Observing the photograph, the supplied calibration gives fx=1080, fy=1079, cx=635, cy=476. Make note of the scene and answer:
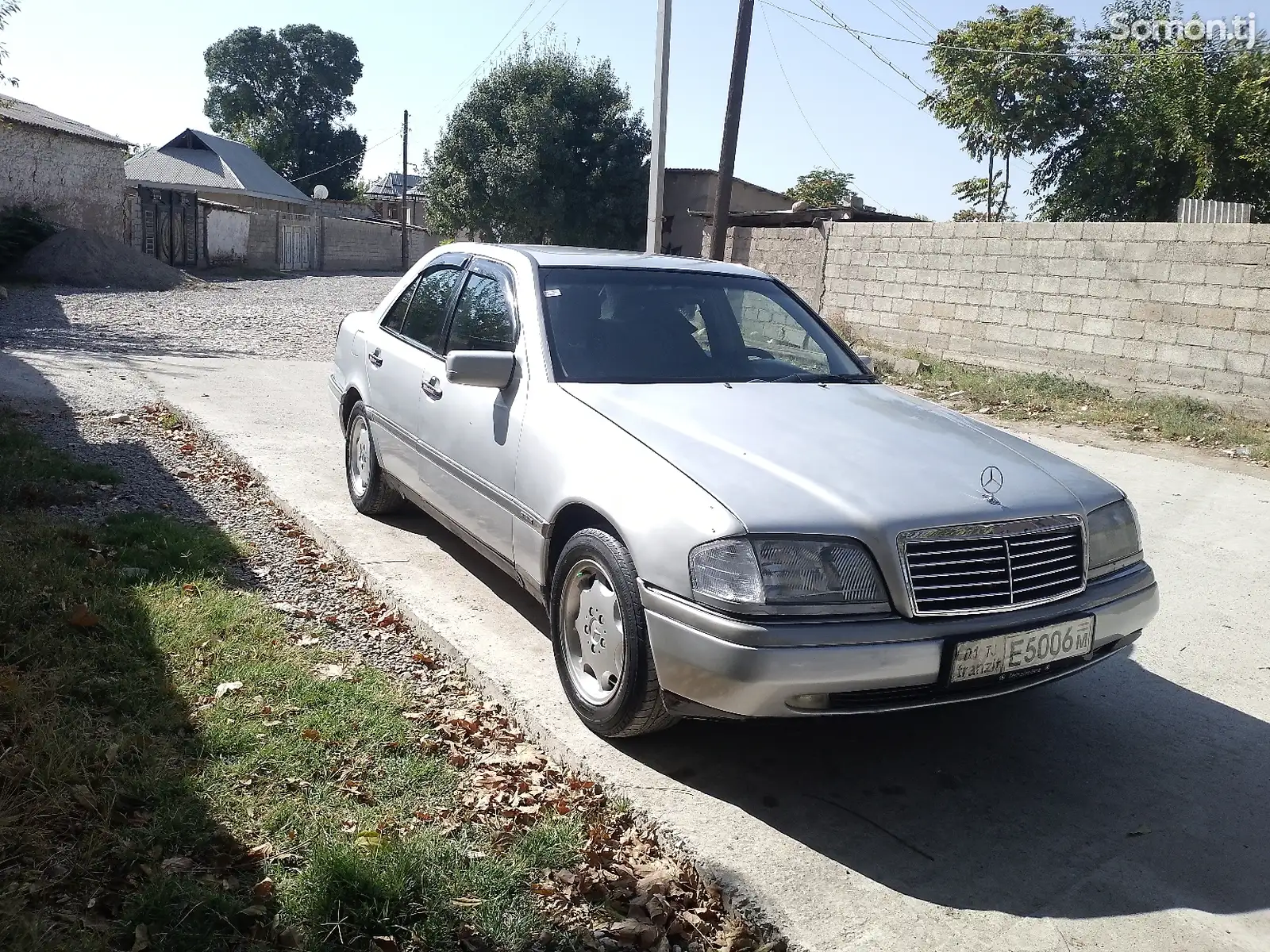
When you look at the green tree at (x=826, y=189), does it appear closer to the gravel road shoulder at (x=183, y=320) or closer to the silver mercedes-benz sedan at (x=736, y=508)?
the gravel road shoulder at (x=183, y=320)

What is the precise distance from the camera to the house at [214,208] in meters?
31.0

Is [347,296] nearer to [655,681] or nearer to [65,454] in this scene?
[65,454]

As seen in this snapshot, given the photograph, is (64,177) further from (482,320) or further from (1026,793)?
(1026,793)

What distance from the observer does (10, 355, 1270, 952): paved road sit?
113 inches

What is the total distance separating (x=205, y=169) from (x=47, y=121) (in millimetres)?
19540

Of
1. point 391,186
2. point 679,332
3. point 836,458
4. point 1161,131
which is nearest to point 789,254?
point 1161,131

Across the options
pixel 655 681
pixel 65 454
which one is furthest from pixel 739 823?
pixel 65 454

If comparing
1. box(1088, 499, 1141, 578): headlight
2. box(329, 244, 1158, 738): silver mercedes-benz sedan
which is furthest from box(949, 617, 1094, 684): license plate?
box(1088, 499, 1141, 578): headlight

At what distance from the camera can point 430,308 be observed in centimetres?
547

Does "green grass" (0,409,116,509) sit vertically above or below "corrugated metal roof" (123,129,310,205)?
below

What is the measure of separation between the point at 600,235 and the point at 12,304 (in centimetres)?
2180

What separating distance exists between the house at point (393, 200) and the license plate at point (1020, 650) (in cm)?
5968

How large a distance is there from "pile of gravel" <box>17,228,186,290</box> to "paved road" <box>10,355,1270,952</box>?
21.2m

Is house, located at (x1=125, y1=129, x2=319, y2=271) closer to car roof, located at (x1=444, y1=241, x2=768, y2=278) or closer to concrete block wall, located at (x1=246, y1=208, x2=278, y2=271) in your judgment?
concrete block wall, located at (x1=246, y1=208, x2=278, y2=271)
